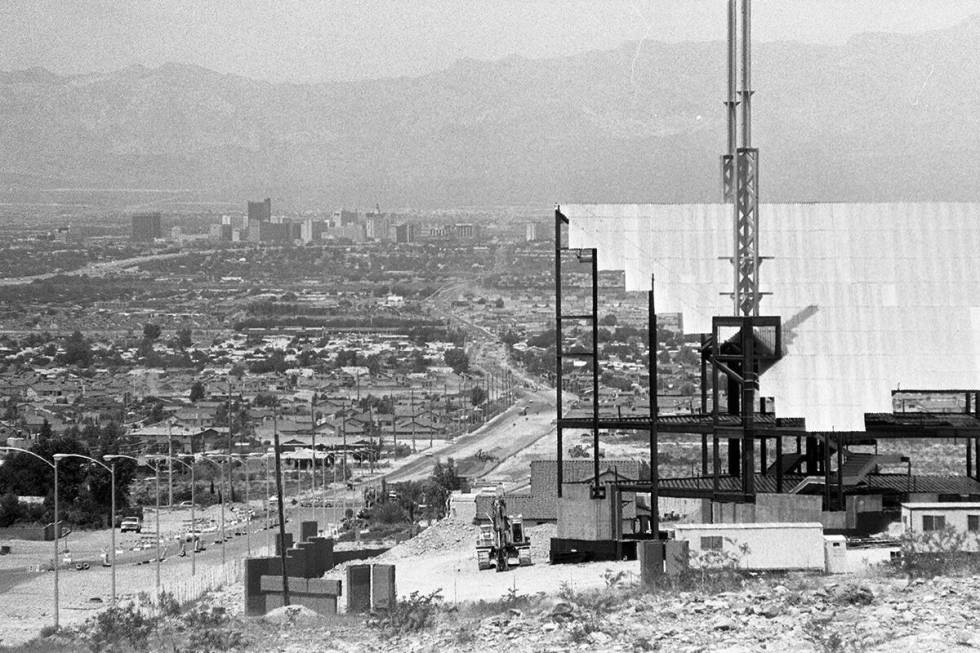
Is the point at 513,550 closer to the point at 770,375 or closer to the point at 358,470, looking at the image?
the point at 770,375

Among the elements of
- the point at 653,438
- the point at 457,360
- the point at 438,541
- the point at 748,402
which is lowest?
the point at 438,541

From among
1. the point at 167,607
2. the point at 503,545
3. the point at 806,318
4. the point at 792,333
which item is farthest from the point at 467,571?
the point at 806,318

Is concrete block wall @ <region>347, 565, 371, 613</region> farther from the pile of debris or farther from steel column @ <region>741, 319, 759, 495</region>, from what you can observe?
the pile of debris

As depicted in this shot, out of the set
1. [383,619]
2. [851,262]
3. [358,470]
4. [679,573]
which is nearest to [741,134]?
[851,262]

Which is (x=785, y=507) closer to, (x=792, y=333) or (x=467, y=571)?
(x=792, y=333)

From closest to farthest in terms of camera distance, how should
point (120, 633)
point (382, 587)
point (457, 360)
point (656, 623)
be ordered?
point (656, 623)
point (120, 633)
point (382, 587)
point (457, 360)

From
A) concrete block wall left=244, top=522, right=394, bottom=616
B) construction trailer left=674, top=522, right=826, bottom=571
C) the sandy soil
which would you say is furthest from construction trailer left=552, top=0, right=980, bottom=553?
construction trailer left=674, top=522, right=826, bottom=571

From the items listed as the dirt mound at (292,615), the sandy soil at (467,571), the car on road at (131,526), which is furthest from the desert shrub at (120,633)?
the car on road at (131,526)
